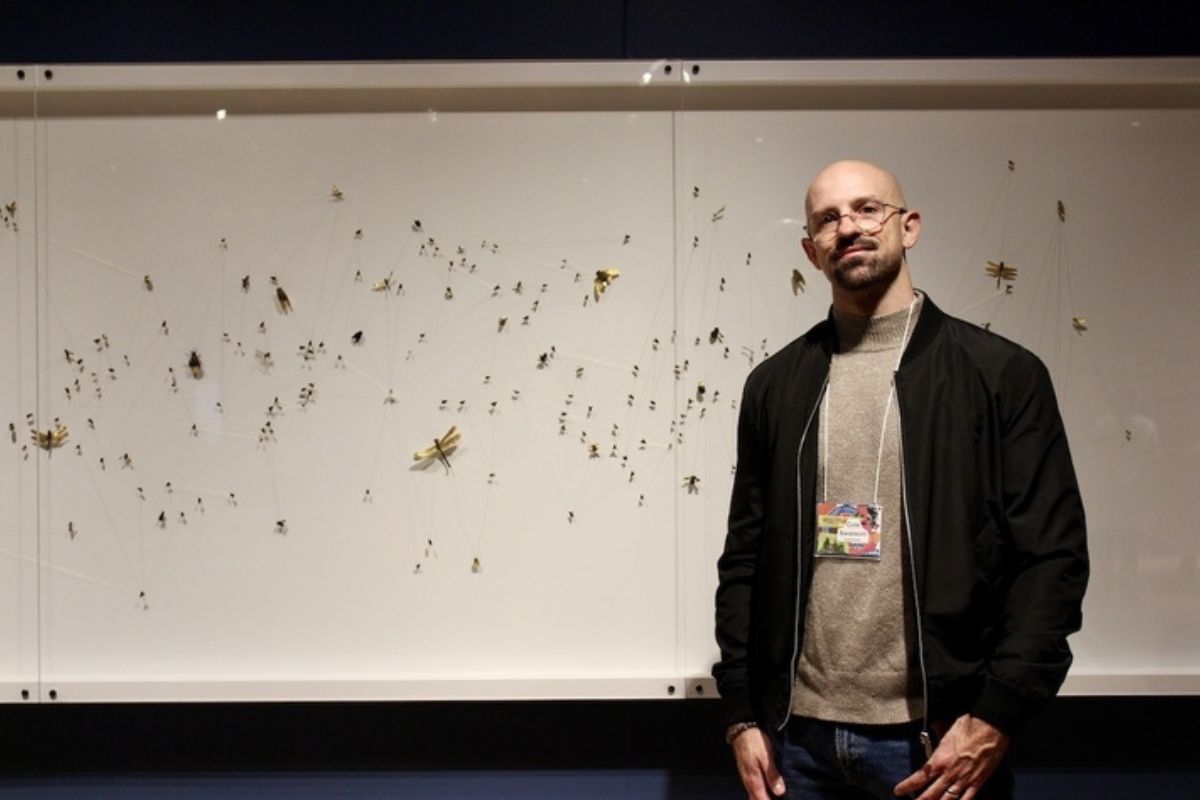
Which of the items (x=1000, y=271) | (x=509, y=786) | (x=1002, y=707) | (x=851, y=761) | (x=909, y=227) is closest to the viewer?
(x=1002, y=707)

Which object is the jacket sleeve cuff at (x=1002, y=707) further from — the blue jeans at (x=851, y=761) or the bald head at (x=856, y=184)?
the bald head at (x=856, y=184)

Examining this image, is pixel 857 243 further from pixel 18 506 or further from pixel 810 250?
pixel 18 506

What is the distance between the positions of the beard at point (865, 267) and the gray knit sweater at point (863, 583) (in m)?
0.06

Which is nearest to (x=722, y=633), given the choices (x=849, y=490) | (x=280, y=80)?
(x=849, y=490)

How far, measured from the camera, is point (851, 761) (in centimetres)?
152

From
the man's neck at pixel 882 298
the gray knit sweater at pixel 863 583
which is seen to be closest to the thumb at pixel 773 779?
the gray knit sweater at pixel 863 583

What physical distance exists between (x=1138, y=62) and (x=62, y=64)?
7.21 feet

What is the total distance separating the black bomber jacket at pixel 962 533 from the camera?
4.65 ft

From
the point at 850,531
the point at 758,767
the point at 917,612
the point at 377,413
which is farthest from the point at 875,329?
the point at 377,413

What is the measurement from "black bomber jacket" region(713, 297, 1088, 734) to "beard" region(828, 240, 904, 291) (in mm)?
90

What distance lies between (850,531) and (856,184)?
532mm

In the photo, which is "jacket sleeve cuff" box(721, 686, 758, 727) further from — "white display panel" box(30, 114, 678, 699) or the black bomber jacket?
"white display panel" box(30, 114, 678, 699)

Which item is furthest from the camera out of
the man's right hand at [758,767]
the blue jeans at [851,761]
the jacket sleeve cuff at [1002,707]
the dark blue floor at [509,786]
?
the dark blue floor at [509,786]

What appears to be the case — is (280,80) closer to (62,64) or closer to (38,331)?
(62,64)
